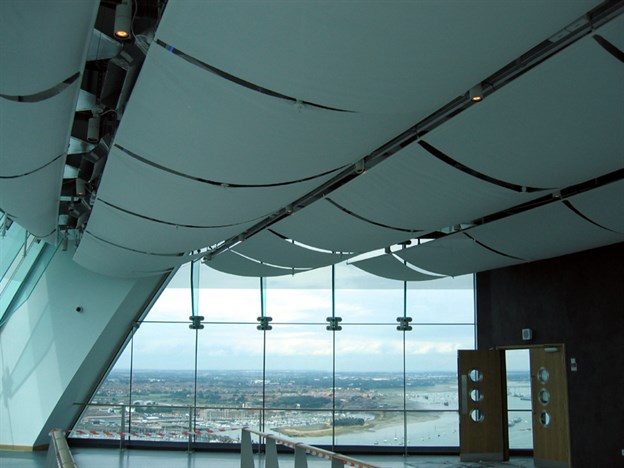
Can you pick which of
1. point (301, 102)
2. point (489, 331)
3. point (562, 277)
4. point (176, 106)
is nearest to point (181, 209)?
point (176, 106)

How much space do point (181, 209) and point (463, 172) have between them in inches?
127

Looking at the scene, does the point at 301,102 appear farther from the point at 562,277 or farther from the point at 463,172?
the point at 562,277

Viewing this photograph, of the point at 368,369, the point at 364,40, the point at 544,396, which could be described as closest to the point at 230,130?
the point at 364,40

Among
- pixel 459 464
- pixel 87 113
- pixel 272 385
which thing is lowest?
pixel 459 464

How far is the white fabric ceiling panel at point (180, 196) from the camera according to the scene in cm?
700

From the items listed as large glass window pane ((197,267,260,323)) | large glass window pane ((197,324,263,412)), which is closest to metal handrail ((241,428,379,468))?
large glass window pane ((197,324,263,412))

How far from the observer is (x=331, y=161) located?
6.53 m

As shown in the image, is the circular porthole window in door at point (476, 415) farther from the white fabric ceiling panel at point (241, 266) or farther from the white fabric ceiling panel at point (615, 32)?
the white fabric ceiling panel at point (615, 32)

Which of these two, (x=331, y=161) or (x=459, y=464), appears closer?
(x=331, y=161)

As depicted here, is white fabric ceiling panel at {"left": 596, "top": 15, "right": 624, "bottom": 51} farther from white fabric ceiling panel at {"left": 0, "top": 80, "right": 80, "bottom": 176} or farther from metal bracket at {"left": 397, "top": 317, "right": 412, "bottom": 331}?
metal bracket at {"left": 397, "top": 317, "right": 412, "bottom": 331}

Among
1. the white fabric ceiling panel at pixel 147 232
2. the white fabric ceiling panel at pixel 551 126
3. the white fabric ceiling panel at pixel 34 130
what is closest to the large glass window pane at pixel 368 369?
the white fabric ceiling panel at pixel 147 232

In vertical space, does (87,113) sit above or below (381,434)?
above

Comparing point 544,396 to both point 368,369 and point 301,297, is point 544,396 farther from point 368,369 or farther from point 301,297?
point 301,297

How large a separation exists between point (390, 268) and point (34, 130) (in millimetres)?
9928
